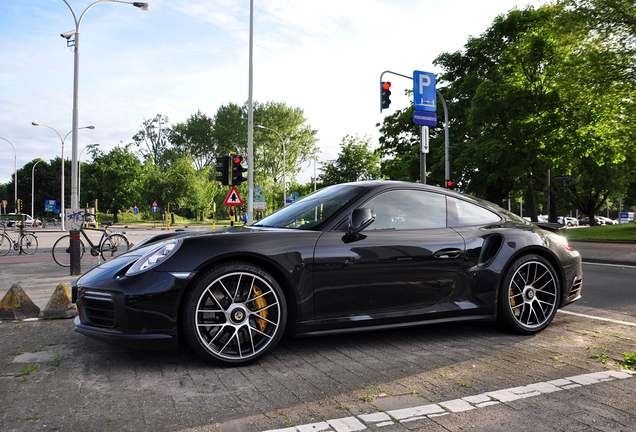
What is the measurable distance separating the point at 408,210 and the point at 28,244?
14025mm

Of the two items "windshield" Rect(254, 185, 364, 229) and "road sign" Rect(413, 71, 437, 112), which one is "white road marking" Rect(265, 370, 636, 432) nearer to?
"windshield" Rect(254, 185, 364, 229)

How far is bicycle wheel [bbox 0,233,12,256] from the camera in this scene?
13778 mm

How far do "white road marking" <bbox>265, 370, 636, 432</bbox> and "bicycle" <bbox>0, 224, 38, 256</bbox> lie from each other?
48.0ft

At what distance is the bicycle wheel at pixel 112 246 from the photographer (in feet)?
38.2

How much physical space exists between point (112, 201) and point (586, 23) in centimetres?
5286

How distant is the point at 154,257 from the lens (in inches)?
134

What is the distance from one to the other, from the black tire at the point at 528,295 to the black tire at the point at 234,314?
210cm

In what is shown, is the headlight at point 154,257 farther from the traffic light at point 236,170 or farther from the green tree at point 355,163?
the green tree at point 355,163

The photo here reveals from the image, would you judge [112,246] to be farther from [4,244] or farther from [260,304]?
[260,304]

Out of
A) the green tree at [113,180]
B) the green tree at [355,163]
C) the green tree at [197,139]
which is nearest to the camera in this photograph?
the green tree at [355,163]

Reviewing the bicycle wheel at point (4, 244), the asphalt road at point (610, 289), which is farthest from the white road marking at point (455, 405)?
the bicycle wheel at point (4, 244)

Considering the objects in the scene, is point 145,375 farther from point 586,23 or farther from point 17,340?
point 586,23

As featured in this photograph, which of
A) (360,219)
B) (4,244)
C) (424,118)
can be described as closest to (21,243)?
(4,244)

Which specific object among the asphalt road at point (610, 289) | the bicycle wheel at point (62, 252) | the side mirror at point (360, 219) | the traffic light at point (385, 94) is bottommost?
the asphalt road at point (610, 289)
